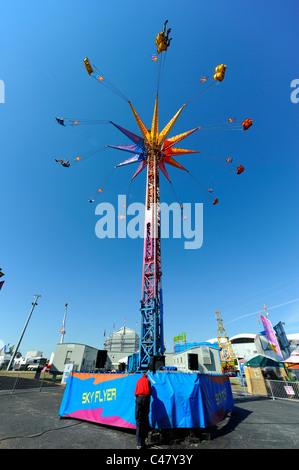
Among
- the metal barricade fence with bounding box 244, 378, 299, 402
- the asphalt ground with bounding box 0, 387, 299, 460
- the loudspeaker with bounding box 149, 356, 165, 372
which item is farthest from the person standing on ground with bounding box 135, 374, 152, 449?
the metal barricade fence with bounding box 244, 378, 299, 402

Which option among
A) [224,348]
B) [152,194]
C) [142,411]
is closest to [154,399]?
[142,411]

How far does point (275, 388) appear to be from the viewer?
18.0 meters

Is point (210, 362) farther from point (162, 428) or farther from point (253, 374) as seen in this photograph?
point (162, 428)

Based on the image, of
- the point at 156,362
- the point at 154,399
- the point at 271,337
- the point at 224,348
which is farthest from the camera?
the point at 224,348

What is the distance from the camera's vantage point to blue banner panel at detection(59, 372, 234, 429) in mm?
5805

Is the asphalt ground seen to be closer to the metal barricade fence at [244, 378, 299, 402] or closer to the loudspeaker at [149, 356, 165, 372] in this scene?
the loudspeaker at [149, 356, 165, 372]

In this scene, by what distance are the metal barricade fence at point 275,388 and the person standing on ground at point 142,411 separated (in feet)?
57.7

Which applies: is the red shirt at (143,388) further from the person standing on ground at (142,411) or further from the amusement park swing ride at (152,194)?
the amusement park swing ride at (152,194)

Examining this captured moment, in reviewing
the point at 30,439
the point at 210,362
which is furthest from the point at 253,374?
the point at 30,439

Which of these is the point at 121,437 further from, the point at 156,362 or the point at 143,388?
the point at 156,362

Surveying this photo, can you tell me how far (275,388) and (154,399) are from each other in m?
19.0

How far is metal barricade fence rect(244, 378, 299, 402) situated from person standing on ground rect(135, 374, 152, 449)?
1760 centimetres

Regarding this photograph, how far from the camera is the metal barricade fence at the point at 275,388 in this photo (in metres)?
16.8

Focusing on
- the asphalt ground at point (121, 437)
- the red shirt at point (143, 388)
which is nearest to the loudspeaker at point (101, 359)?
the asphalt ground at point (121, 437)
